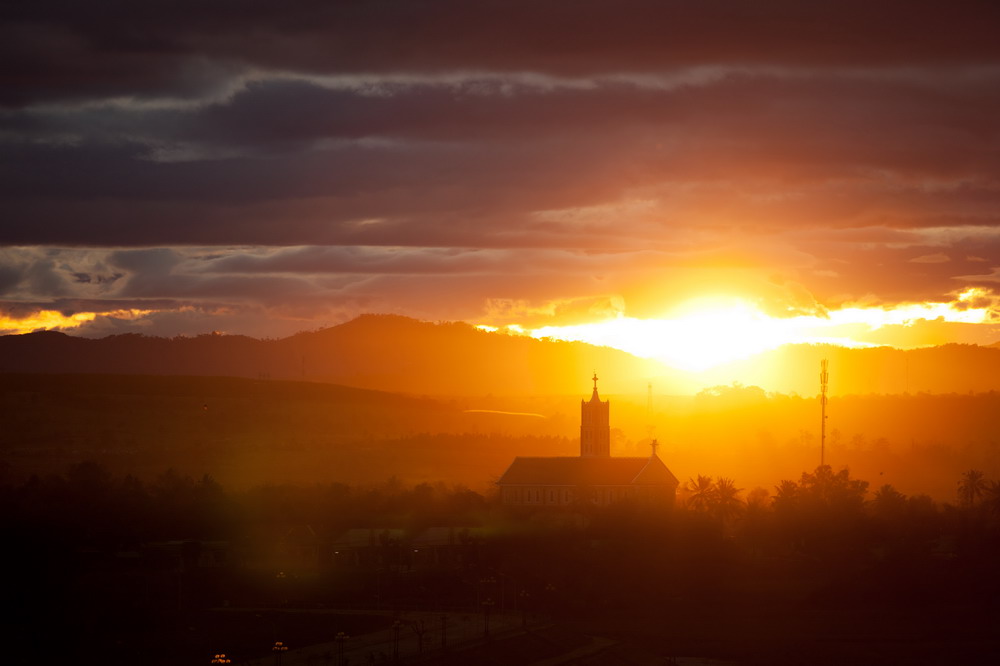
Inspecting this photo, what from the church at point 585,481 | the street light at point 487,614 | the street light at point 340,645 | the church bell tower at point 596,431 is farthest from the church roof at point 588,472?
the street light at point 340,645

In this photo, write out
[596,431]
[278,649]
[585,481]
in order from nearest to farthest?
[278,649]
[585,481]
[596,431]

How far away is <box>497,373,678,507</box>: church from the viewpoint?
16362 cm

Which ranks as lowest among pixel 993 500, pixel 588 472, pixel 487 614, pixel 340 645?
pixel 340 645

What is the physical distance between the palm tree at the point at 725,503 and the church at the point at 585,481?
10664 millimetres

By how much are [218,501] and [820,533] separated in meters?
68.0

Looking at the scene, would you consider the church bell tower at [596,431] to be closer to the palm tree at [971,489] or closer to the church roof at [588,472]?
the church roof at [588,472]

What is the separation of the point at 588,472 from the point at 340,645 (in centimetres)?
7632

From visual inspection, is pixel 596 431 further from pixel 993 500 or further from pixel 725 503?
pixel 993 500

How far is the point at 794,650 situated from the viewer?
100m

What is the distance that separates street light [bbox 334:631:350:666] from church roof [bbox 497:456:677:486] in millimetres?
69994

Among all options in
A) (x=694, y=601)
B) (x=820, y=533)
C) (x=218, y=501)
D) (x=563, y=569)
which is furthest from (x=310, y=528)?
(x=820, y=533)

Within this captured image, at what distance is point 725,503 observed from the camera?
14888 cm

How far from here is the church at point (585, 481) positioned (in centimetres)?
16362

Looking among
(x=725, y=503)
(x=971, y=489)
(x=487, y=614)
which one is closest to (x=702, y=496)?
(x=725, y=503)
